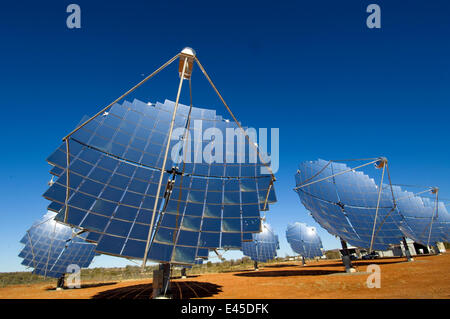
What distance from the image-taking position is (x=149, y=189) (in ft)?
48.5

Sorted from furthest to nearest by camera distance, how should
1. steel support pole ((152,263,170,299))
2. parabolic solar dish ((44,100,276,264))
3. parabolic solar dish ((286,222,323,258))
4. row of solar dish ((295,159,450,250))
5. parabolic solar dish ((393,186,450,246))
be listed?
parabolic solar dish ((286,222,323,258))
parabolic solar dish ((393,186,450,246))
row of solar dish ((295,159,450,250))
steel support pole ((152,263,170,299))
parabolic solar dish ((44,100,276,264))

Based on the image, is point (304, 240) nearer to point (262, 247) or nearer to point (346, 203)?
point (262, 247)

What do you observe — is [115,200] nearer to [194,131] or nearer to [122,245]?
[122,245]

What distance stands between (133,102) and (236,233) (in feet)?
38.9

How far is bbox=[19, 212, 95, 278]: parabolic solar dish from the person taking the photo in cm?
2520

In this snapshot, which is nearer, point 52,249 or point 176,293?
point 176,293

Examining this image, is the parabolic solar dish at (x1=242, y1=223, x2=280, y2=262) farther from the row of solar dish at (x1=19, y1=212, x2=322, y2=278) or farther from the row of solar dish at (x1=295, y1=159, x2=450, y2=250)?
the row of solar dish at (x1=295, y1=159, x2=450, y2=250)

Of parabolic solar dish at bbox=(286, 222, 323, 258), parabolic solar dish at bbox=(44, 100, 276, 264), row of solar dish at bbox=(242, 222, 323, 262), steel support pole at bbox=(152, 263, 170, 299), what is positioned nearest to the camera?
parabolic solar dish at bbox=(44, 100, 276, 264)

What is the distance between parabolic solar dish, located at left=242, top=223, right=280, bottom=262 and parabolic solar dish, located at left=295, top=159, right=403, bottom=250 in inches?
761

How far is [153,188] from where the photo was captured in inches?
585

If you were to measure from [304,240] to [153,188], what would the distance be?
1701 inches

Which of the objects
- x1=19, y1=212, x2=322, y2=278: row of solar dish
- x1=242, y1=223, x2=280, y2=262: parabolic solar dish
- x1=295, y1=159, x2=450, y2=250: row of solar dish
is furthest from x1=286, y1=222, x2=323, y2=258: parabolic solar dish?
x1=19, y1=212, x2=322, y2=278: row of solar dish

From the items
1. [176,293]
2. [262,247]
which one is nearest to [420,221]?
[262,247]
